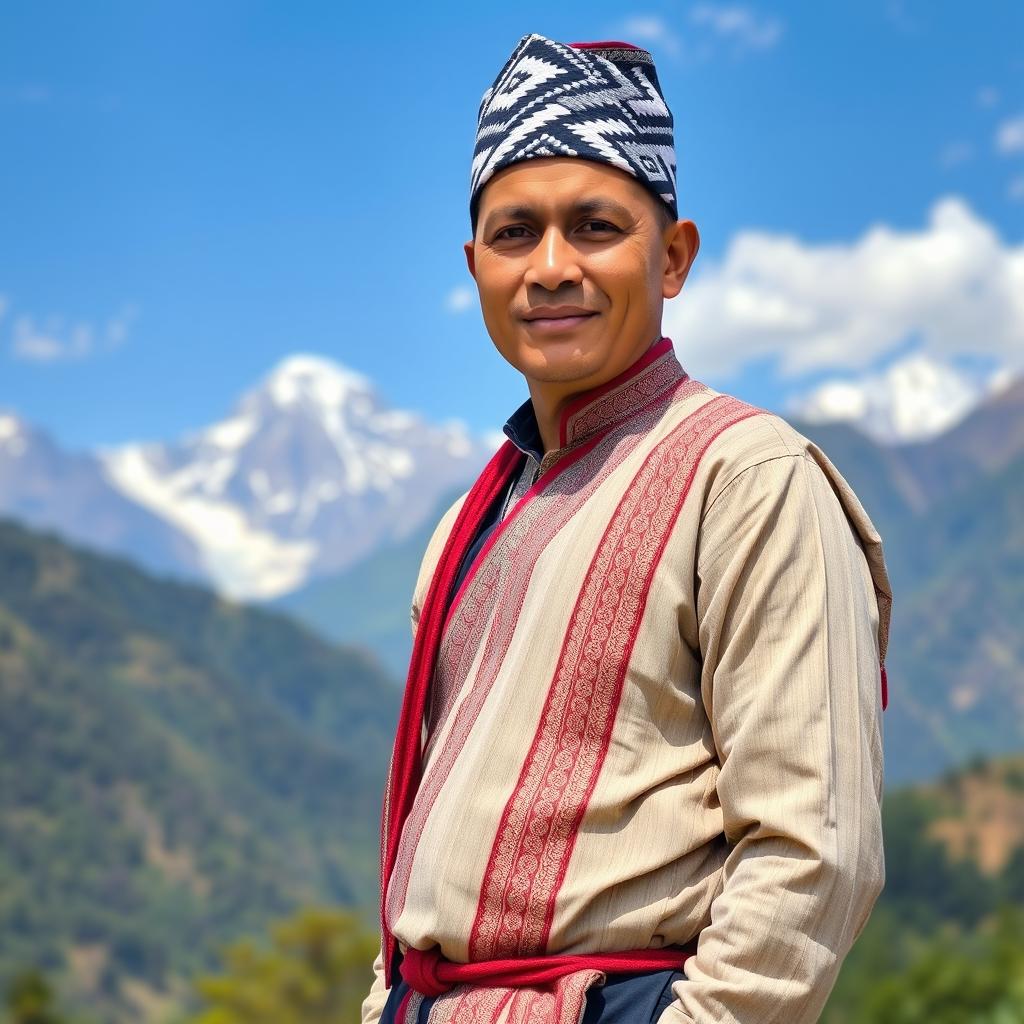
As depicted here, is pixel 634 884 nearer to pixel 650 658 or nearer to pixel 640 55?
pixel 650 658

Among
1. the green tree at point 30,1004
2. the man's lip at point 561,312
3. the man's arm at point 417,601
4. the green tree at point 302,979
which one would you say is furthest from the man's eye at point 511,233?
the green tree at point 302,979

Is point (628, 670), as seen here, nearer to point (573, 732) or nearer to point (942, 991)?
point (573, 732)

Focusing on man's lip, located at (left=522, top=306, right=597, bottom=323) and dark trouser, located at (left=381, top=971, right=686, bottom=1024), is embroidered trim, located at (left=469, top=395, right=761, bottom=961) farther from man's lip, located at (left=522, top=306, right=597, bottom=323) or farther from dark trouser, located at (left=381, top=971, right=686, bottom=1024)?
man's lip, located at (left=522, top=306, right=597, bottom=323)

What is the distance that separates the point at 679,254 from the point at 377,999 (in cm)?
107

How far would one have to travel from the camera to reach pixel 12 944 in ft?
276

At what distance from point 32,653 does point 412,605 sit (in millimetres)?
110697

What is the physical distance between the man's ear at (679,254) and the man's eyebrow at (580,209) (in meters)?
0.12

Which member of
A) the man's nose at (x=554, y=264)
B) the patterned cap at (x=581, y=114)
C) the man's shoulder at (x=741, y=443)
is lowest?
the man's shoulder at (x=741, y=443)

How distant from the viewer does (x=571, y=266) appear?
1878mm

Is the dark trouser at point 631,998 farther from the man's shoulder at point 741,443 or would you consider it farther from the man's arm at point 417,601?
the man's shoulder at point 741,443

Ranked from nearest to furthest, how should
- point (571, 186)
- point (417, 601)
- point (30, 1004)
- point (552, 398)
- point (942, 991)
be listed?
point (571, 186) < point (552, 398) < point (417, 601) < point (30, 1004) < point (942, 991)

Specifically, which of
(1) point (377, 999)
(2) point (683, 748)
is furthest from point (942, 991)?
(2) point (683, 748)

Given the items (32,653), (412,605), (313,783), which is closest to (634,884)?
(412,605)

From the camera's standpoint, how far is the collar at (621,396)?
1.97m
